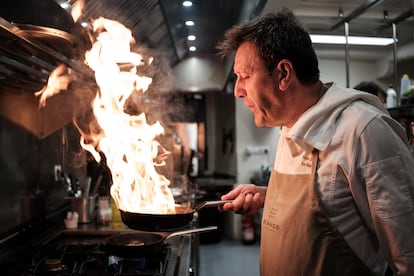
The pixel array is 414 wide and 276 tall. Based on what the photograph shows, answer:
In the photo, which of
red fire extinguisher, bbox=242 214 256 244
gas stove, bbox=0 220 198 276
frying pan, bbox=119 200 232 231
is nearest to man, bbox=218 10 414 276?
frying pan, bbox=119 200 232 231

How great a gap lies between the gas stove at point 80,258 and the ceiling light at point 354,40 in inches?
140

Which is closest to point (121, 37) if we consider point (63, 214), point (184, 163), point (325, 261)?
point (63, 214)

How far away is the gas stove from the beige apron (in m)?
0.48

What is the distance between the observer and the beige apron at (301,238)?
1173 millimetres

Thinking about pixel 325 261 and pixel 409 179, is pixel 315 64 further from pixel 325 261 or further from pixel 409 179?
pixel 325 261

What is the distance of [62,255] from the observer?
183 cm

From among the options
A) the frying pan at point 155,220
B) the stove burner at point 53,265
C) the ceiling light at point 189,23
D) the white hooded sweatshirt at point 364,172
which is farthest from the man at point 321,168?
the ceiling light at point 189,23

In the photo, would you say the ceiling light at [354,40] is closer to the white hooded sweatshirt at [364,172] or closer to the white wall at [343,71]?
the white wall at [343,71]

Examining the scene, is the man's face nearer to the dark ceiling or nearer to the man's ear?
the man's ear

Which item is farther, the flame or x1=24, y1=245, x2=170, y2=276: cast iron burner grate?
the flame

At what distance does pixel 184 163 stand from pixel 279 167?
4512 millimetres

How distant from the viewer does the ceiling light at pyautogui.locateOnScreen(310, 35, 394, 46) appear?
4676mm

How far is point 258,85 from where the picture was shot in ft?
4.54

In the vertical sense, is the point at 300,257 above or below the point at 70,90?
below
